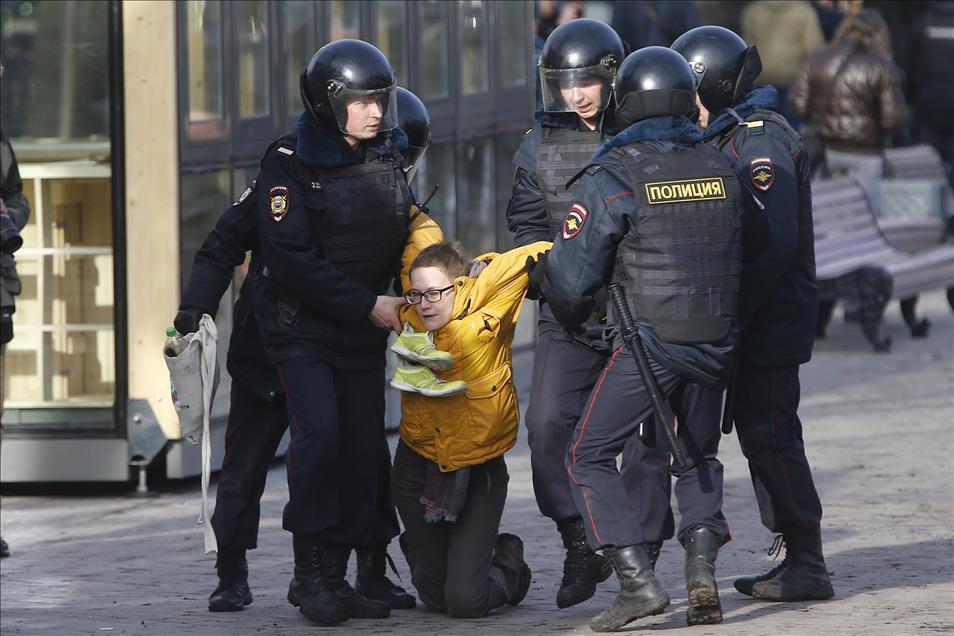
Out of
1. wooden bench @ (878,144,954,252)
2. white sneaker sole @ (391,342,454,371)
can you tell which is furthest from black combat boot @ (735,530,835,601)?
wooden bench @ (878,144,954,252)

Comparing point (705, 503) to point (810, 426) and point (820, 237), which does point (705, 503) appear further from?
point (820, 237)

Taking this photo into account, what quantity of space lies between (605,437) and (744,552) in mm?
1713

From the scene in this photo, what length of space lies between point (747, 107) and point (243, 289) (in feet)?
5.81

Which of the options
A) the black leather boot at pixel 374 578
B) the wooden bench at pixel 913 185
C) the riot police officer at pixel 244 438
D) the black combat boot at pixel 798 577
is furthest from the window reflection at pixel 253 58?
the wooden bench at pixel 913 185

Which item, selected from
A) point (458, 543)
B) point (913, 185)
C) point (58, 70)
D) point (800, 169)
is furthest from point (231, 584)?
point (913, 185)

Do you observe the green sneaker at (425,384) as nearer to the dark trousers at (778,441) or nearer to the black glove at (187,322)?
the black glove at (187,322)

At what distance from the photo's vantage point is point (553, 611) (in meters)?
6.71

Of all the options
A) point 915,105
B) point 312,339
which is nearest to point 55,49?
point 312,339

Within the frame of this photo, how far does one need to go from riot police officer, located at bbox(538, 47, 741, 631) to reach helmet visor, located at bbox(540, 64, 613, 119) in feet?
1.85

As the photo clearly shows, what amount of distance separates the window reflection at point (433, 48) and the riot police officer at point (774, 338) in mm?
4943

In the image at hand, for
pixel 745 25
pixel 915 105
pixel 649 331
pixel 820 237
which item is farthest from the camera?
pixel 915 105

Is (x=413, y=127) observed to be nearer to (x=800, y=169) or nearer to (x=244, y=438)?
(x=244, y=438)

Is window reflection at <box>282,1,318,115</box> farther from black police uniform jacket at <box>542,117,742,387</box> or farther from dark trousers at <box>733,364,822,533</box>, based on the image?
black police uniform jacket at <box>542,117,742,387</box>

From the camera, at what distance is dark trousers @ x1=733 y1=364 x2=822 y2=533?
6.70m
